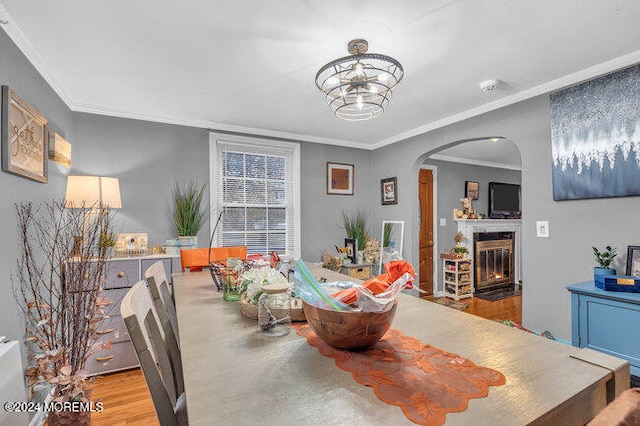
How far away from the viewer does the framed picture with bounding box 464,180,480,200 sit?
19.5 feet

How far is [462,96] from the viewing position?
2979 mm

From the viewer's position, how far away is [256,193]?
4125mm

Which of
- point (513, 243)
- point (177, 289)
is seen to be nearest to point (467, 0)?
point (177, 289)

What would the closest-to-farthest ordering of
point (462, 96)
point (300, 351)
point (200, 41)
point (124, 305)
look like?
point (124, 305) → point (300, 351) → point (200, 41) → point (462, 96)

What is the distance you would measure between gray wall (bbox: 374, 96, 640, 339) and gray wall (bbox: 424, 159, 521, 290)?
2407mm

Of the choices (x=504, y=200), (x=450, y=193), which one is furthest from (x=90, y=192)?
(x=504, y=200)

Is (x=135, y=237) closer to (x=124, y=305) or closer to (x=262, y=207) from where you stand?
(x=262, y=207)

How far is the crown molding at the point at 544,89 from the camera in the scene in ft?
7.40

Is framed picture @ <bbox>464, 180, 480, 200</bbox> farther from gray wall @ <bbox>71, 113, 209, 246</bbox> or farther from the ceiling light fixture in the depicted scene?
gray wall @ <bbox>71, 113, 209, 246</bbox>

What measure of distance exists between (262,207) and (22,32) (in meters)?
2.69

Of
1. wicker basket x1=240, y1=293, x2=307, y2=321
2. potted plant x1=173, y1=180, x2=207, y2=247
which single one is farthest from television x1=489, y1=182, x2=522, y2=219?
wicker basket x1=240, y1=293, x2=307, y2=321

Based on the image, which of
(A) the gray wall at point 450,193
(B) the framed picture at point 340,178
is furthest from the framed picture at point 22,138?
(A) the gray wall at point 450,193

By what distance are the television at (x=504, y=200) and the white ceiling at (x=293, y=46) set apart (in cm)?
363

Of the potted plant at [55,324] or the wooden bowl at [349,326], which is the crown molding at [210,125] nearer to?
the potted plant at [55,324]
